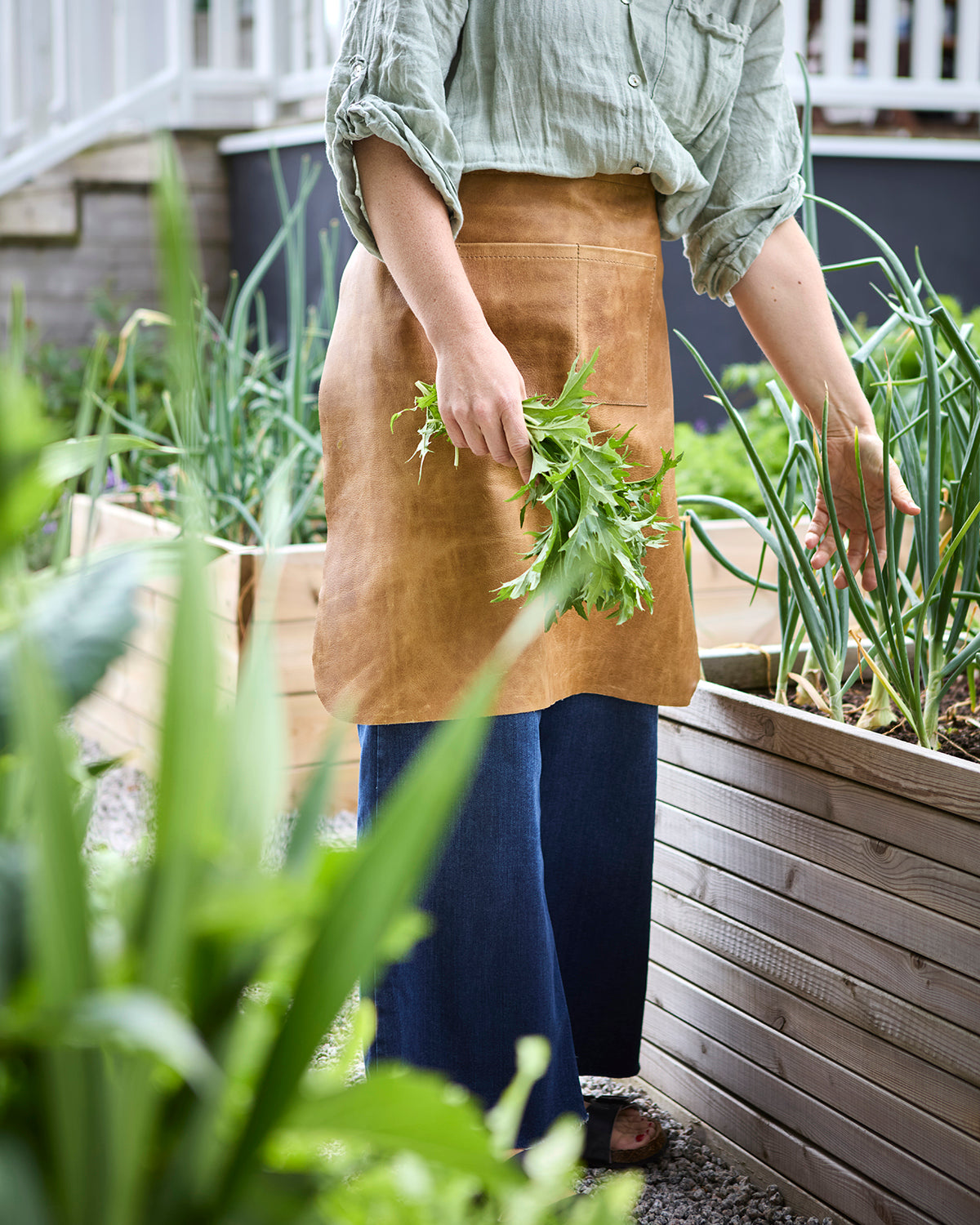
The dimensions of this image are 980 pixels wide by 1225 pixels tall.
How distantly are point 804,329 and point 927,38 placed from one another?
12.0 ft

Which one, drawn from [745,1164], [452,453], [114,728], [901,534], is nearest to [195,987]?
[452,453]

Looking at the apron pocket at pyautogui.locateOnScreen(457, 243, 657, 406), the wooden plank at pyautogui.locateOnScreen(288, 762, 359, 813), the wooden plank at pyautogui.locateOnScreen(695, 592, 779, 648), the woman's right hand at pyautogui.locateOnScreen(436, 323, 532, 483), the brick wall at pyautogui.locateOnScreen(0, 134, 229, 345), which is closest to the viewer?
the woman's right hand at pyautogui.locateOnScreen(436, 323, 532, 483)

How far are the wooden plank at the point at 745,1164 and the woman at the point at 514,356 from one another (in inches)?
4.3

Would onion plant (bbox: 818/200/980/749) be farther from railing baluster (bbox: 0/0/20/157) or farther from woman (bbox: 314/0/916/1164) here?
railing baluster (bbox: 0/0/20/157)

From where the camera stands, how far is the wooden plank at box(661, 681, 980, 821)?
102 centimetres

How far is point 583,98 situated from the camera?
1.06 metres

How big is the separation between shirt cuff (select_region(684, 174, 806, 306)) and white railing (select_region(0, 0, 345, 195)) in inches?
144

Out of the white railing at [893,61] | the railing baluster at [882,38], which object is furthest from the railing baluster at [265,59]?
the railing baluster at [882,38]

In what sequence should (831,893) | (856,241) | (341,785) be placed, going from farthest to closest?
(856,241), (341,785), (831,893)

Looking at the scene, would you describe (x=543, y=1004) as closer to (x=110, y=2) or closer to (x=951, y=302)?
(x=951, y=302)

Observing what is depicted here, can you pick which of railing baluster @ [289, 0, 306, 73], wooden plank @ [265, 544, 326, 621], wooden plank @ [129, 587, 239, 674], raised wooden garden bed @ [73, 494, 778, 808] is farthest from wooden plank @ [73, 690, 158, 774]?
railing baluster @ [289, 0, 306, 73]

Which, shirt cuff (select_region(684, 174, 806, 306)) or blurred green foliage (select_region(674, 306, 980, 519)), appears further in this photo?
blurred green foliage (select_region(674, 306, 980, 519))

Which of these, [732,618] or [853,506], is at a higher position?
[853,506]

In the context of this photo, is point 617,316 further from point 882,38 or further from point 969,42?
point 969,42
